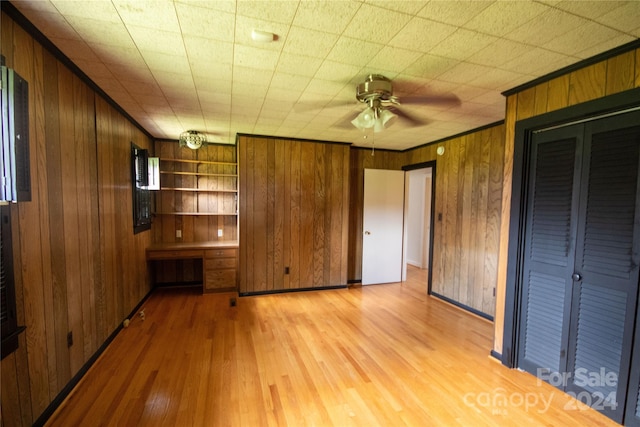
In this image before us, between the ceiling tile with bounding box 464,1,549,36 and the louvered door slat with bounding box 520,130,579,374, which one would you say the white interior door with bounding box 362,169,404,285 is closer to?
the louvered door slat with bounding box 520,130,579,374

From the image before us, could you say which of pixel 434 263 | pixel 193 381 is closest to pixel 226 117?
pixel 193 381

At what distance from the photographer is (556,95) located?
2.00m

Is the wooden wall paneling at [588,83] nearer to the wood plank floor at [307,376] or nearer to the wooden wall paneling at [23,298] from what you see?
the wood plank floor at [307,376]

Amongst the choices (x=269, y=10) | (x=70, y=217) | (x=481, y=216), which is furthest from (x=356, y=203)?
(x=70, y=217)

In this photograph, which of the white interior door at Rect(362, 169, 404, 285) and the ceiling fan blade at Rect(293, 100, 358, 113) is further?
the white interior door at Rect(362, 169, 404, 285)

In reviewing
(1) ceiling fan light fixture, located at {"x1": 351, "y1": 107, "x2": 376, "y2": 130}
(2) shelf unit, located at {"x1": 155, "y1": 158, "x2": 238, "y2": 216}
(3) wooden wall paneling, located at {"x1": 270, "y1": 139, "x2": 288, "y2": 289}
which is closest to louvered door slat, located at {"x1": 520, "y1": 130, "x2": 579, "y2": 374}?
(1) ceiling fan light fixture, located at {"x1": 351, "y1": 107, "x2": 376, "y2": 130}

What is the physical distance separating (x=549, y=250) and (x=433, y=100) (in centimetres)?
161

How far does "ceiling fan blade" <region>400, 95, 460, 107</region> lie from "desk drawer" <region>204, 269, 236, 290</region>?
3.34 metres

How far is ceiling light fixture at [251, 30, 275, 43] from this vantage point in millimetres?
1537

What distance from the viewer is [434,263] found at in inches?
165

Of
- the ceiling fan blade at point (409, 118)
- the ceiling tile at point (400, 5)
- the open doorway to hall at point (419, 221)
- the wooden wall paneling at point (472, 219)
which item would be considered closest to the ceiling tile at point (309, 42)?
the ceiling tile at point (400, 5)

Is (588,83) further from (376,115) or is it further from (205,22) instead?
(205,22)

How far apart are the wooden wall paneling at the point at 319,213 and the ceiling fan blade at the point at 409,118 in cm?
149

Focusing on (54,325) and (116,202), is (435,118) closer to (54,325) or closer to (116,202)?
(116,202)
